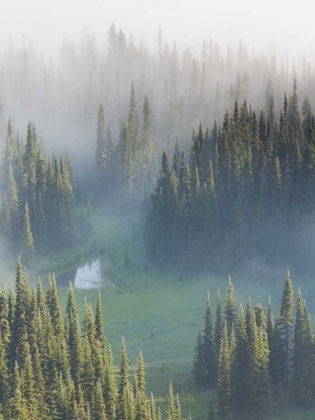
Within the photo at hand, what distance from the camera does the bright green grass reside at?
109750 millimetres

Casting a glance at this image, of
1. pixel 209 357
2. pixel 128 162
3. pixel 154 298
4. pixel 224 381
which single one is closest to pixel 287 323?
pixel 209 357

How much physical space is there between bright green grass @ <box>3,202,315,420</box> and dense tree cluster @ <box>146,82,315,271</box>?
384cm

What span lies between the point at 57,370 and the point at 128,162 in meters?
76.4

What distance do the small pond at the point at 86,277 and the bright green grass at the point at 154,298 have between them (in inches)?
49.1

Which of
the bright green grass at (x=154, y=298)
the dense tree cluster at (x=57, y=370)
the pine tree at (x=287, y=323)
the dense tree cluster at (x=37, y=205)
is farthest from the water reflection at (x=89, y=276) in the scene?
the pine tree at (x=287, y=323)

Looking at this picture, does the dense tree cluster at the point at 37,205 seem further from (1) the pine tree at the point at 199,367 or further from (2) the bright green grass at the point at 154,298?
(1) the pine tree at the point at 199,367

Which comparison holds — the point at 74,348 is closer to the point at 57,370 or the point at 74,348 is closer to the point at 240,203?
the point at 57,370

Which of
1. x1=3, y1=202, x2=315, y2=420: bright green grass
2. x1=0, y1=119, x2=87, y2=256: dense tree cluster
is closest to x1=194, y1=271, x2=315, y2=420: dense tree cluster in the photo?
x1=3, y1=202, x2=315, y2=420: bright green grass

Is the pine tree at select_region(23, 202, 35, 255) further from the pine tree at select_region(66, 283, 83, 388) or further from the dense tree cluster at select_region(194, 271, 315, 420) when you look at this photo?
the dense tree cluster at select_region(194, 271, 315, 420)

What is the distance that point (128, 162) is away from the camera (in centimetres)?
17012

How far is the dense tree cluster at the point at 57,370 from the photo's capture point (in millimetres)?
88188

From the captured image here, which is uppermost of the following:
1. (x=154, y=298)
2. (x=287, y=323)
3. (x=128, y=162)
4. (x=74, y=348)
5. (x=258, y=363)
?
(x=128, y=162)

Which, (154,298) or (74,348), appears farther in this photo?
(154,298)

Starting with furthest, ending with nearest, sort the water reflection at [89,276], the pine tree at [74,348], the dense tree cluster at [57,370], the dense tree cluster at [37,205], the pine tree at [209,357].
→ the dense tree cluster at [37,205] → the water reflection at [89,276] → the pine tree at [209,357] → the pine tree at [74,348] → the dense tree cluster at [57,370]
